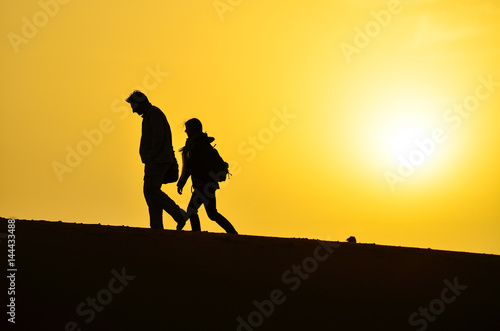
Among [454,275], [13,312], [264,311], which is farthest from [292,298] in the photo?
[13,312]

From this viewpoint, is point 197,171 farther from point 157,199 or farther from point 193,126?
point 157,199

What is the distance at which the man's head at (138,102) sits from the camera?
11570mm

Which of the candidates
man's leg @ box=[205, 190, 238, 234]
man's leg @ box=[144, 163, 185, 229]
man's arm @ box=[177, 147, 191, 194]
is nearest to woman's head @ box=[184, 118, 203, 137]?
man's arm @ box=[177, 147, 191, 194]

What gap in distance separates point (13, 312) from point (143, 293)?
1.25 meters

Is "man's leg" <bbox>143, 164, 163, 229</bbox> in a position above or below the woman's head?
below

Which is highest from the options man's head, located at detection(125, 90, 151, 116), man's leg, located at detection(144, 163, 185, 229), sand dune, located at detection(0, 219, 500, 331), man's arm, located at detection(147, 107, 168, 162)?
man's head, located at detection(125, 90, 151, 116)

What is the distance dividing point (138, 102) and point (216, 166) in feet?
5.59

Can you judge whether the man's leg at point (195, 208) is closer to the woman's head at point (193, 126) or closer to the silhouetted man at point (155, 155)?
the silhouetted man at point (155, 155)

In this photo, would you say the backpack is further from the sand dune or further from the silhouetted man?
the sand dune

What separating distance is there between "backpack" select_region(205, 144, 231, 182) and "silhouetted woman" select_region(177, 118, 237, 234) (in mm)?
21

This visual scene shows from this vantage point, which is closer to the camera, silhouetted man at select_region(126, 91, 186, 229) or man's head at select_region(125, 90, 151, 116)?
Result: silhouetted man at select_region(126, 91, 186, 229)

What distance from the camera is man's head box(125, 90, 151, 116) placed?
38.0 feet

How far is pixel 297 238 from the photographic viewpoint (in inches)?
398

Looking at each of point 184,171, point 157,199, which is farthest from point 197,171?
point 157,199
